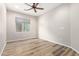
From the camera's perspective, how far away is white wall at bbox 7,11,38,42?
1632mm

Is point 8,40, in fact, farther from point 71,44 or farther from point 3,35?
point 71,44

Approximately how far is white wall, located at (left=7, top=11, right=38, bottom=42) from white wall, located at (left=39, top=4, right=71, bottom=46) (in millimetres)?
194

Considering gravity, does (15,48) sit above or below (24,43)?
below

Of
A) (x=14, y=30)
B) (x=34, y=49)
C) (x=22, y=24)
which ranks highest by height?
(x=22, y=24)

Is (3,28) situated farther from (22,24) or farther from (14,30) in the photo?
(22,24)

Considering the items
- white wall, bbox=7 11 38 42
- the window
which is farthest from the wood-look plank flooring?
the window

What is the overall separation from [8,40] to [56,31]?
4.01 ft

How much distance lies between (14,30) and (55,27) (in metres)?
1.04

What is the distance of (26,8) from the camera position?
5.30ft

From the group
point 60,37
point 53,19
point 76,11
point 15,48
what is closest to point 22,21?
point 15,48

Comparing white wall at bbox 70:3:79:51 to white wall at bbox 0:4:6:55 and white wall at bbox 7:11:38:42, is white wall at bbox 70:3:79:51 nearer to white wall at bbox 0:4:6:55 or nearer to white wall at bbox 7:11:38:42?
white wall at bbox 7:11:38:42

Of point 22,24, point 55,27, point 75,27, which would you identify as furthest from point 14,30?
point 75,27

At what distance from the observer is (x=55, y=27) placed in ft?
6.35

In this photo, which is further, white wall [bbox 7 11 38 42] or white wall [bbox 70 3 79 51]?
white wall [bbox 70 3 79 51]
